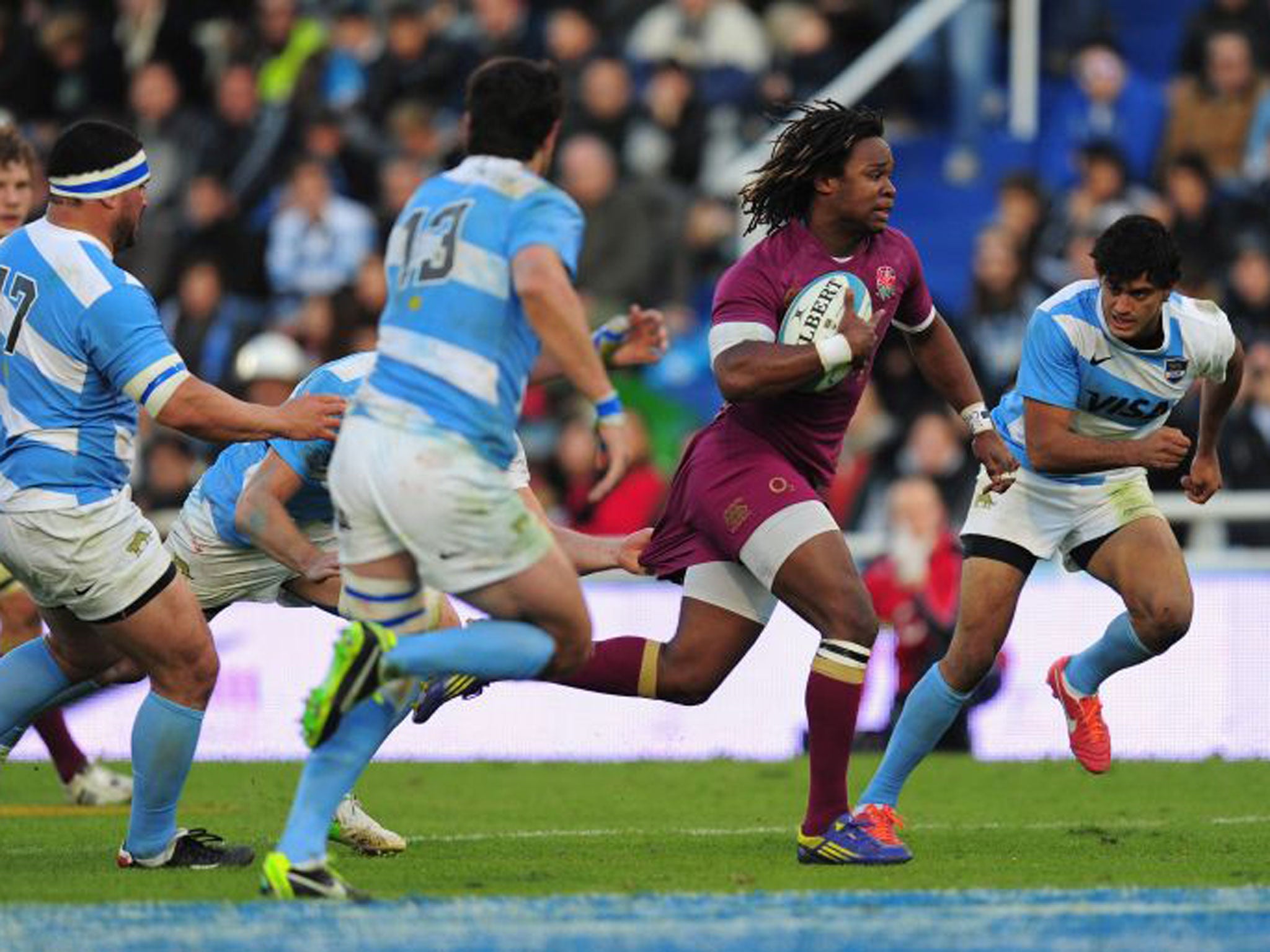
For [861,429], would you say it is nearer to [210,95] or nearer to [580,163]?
[580,163]

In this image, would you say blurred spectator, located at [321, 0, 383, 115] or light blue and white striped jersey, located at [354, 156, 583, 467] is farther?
blurred spectator, located at [321, 0, 383, 115]

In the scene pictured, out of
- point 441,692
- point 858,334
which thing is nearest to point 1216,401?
point 858,334

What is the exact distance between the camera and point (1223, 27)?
55.2 feet

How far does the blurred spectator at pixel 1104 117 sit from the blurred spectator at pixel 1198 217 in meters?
0.80

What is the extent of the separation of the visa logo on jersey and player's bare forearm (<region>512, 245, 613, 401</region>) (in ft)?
10.0

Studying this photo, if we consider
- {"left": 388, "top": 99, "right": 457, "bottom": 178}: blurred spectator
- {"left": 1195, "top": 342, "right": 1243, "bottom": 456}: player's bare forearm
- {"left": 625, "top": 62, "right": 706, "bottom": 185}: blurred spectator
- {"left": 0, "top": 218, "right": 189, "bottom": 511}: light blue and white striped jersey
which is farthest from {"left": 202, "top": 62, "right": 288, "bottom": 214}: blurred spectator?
{"left": 0, "top": 218, "right": 189, "bottom": 511}: light blue and white striped jersey

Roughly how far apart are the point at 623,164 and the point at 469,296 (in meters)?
10.9

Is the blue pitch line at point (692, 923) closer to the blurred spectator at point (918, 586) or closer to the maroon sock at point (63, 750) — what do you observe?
the maroon sock at point (63, 750)

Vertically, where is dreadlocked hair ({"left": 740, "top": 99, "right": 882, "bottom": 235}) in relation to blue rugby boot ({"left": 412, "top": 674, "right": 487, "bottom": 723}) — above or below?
above

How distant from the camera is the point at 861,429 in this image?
52.6ft

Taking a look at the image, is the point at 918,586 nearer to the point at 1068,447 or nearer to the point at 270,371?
the point at 270,371

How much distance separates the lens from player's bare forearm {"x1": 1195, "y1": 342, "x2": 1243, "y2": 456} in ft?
32.5

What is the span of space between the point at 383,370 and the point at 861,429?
8.83 meters

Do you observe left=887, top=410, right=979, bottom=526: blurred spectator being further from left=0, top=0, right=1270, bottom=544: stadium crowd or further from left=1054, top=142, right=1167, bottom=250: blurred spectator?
left=1054, top=142, right=1167, bottom=250: blurred spectator
